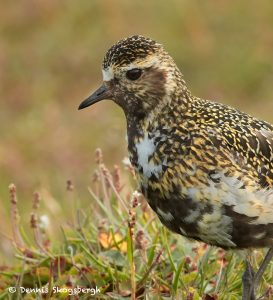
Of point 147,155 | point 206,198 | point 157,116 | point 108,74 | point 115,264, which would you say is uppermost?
point 108,74

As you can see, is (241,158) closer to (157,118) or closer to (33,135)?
(157,118)

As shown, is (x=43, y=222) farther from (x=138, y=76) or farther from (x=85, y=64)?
(x=85, y=64)

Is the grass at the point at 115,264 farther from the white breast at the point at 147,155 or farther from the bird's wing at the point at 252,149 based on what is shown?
the bird's wing at the point at 252,149

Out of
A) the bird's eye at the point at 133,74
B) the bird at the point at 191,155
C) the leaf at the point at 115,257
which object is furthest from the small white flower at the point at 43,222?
the bird's eye at the point at 133,74

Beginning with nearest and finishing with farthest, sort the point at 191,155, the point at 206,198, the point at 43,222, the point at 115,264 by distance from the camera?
1. the point at 206,198
2. the point at 191,155
3. the point at 115,264
4. the point at 43,222

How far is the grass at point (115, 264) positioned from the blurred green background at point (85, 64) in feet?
15.0

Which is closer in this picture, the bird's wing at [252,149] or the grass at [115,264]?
the bird's wing at [252,149]

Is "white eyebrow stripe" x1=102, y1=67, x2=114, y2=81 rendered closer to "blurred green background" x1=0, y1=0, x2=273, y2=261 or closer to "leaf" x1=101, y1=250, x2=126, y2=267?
"leaf" x1=101, y1=250, x2=126, y2=267

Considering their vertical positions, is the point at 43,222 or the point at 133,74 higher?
the point at 133,74

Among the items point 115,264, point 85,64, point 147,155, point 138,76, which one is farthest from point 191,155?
point 85,64

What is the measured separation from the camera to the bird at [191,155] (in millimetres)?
4168

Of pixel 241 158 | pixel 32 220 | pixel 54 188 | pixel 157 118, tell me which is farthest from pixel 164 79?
pixel 54 188

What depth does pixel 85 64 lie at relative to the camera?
12891mm

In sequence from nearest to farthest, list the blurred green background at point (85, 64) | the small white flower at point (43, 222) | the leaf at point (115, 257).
→ the leaf at point (115, 257)
the small white flower at point (43, 222)
the blurred green background at point (85, 64)
